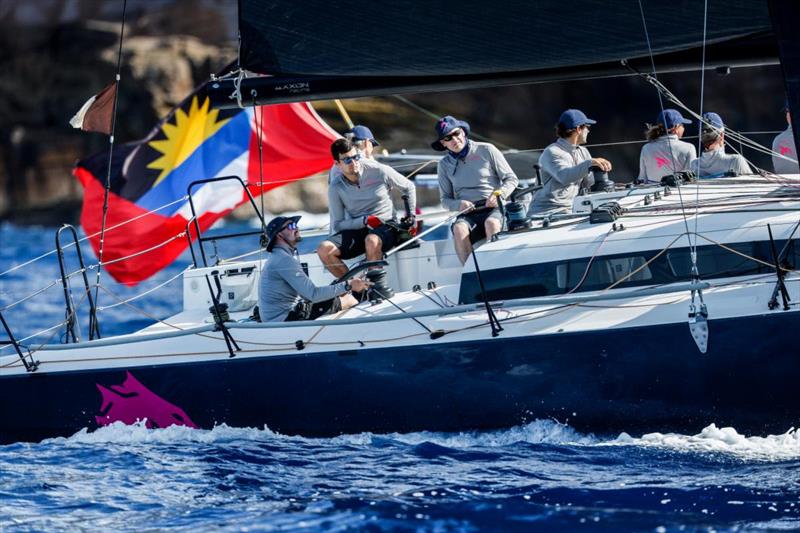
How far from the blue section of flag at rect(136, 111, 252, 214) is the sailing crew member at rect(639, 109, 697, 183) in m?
3.83

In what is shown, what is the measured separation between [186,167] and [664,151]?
13.8ft

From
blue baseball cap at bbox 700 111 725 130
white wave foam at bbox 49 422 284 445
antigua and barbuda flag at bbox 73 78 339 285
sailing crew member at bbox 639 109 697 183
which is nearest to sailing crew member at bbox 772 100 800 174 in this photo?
blue baseball cap at bbox 700 111 725 130

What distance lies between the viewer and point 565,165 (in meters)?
7.12

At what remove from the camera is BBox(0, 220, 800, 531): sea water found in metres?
4.89

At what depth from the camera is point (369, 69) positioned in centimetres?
663

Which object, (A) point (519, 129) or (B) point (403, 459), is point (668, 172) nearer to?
(B) point (403, 459)

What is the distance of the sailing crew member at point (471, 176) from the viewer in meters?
Answer: 7.15

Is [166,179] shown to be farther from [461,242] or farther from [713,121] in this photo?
[713,121]

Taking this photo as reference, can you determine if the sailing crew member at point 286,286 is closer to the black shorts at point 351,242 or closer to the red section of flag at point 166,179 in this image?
the black shorts at point 351,242

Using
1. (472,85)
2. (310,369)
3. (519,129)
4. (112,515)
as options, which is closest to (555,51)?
(472,85)

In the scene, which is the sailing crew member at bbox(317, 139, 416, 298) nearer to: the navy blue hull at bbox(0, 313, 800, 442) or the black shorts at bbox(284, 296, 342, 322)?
the black shorts at bbox(284, 296, 342, 322)

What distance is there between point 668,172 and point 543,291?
2290mm

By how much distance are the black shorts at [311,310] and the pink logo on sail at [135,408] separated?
82 centimetres

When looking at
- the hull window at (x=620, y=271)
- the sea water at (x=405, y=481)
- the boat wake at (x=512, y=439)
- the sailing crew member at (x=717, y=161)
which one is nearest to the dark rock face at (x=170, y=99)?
the sailing crew member at (x=717, y=161)
